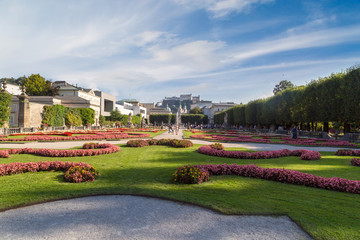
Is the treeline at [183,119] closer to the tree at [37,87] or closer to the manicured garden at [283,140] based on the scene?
the tree at [37,87]

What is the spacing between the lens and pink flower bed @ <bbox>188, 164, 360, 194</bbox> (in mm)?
6484

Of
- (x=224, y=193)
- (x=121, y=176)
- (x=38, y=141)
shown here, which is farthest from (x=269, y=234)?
(x=38, y=141)

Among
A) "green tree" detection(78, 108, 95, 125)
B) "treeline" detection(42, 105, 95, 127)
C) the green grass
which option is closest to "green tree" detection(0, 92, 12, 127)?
"treeline" detection(42, 105, 95, 127)

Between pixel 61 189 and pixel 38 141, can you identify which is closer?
pixel 61 189

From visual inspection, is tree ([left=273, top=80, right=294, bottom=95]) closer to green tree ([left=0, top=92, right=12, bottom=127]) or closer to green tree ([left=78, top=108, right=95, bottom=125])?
green tree ([left=78, top=108, right=95, bottom=125])

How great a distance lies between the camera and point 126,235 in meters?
3.97

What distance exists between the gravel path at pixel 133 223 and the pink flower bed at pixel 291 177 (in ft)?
9.14

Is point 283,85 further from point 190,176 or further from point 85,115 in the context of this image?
point 190,176

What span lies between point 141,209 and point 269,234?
2.61 meters

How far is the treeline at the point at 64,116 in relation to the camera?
43000mm

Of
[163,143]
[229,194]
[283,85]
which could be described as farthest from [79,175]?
[283,85]

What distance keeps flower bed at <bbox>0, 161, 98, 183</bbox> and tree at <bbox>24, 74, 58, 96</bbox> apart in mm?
64871

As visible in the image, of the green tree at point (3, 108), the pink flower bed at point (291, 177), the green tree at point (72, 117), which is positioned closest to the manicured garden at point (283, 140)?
the pink flower bed at point (291, 177)

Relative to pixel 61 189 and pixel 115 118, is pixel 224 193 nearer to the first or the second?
pixel 61 189
